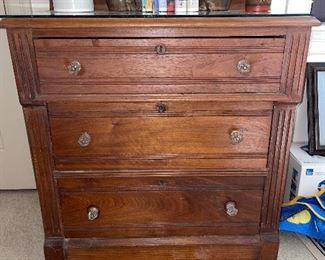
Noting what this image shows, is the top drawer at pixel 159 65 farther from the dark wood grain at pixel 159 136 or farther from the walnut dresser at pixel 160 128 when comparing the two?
the dark wood grain at pixel 159 136

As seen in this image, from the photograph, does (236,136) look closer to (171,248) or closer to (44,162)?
(171,248)

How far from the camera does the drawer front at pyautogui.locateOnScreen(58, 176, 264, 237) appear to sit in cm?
127

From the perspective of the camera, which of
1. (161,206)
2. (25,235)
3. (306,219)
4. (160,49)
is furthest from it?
(25,235)

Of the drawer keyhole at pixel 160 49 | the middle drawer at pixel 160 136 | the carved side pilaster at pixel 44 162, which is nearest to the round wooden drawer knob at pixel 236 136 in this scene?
the middle drawer at pixel 160 136

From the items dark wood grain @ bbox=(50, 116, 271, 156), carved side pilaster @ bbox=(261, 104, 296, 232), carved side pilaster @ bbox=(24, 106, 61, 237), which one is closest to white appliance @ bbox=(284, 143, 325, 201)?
carved side pilaster @ bbox=(261, 104, 296, 232)

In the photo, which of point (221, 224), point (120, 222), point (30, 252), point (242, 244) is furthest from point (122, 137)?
point (30, 252)

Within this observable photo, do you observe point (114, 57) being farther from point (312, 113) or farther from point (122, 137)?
point (312, 113)

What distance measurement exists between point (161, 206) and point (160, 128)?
0.30 meters

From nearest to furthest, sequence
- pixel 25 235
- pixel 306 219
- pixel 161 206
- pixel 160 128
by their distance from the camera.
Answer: pixel 160 128, pixel 161 206, pixel 306 219, pixel 25 235

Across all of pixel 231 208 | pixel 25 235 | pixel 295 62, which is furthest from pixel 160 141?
pixel 25 235

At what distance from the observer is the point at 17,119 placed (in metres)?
1.81

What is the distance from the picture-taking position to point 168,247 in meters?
1.35

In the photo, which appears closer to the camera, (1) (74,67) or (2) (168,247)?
(1) (74,67)

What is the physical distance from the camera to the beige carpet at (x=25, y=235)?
4.96 ft
